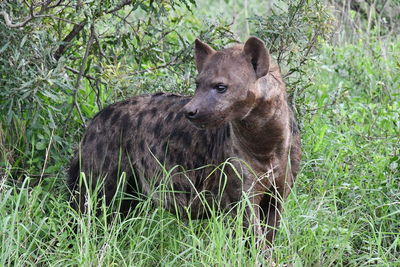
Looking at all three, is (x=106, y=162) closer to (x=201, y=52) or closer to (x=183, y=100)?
(x=183, y=100)

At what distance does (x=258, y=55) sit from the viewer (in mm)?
4242

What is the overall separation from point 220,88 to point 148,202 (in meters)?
0.80

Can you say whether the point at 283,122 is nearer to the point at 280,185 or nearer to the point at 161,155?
the point at 280,185

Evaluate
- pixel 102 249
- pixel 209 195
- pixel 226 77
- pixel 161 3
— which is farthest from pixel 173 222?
pixel 161 3

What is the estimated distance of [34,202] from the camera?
15.3ft

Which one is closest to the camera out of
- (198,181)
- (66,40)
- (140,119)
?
(198,181)

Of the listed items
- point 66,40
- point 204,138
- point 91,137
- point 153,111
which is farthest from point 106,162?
point 66,40

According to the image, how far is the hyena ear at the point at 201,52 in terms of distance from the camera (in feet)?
14.4

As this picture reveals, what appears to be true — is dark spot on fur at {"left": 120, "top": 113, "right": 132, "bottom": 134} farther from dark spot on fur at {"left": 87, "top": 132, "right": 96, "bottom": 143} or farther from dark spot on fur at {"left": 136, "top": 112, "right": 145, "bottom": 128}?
dark spot on fur at {"left": 87, "top": 132, "right": 96, "bottom": 143}

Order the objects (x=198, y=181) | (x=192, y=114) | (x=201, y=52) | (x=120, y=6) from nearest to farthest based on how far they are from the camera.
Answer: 1. (x=192, y=114)
2. (x=201, y=52)
3. (x=198, y=181)
4. (x=120, y=6)

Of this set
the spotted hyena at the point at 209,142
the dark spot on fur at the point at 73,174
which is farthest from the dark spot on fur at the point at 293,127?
the dark spot on fur at the point at 73,174

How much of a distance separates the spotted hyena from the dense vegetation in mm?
165

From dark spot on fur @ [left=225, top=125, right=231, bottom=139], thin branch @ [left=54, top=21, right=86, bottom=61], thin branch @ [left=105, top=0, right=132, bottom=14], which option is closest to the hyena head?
dark spot on fur @ [left=225, top=125, right=231, bottom=139]

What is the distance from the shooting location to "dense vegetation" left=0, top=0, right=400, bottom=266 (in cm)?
433
